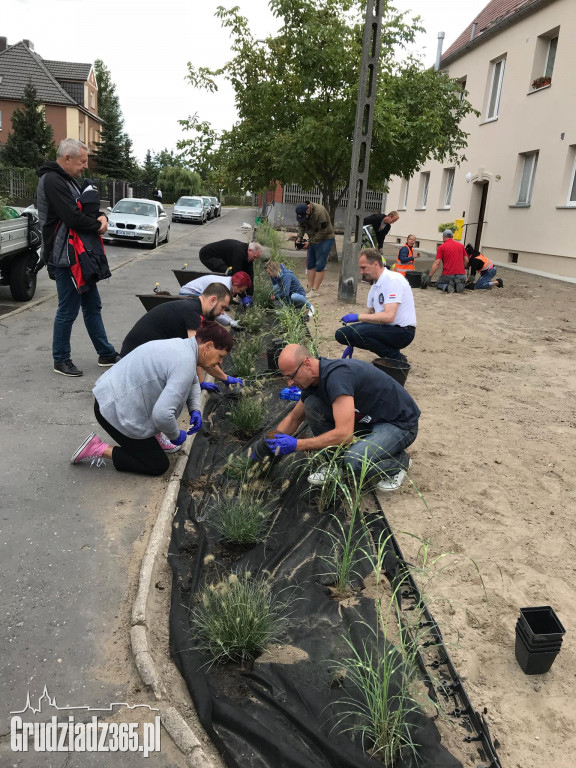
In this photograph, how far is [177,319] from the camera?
465cm

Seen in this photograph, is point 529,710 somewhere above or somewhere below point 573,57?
below

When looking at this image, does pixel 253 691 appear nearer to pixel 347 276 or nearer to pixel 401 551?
pixel 401 551

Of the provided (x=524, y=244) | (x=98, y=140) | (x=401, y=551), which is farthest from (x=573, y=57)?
(x=98, y=140)

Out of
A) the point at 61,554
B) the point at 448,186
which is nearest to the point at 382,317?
the point at 61,554

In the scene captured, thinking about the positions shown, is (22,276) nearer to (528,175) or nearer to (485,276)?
(485,276)

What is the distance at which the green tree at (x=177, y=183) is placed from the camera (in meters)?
55.5

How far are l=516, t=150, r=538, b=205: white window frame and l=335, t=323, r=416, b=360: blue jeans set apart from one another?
11.8 m

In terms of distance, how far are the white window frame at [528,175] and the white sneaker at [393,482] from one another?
14084mm

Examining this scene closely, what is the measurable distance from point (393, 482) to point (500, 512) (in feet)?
2.33

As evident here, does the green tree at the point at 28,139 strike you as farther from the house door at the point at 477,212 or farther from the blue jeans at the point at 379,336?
the blue jeans at the point at 379,336

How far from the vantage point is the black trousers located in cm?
405

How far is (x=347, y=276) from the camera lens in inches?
440

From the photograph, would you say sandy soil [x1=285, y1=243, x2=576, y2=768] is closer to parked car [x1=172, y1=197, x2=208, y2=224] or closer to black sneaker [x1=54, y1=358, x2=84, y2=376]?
black sneaker [x1=54, y1=358, x2=84, y2=376]

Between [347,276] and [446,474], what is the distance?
23.9 feet
